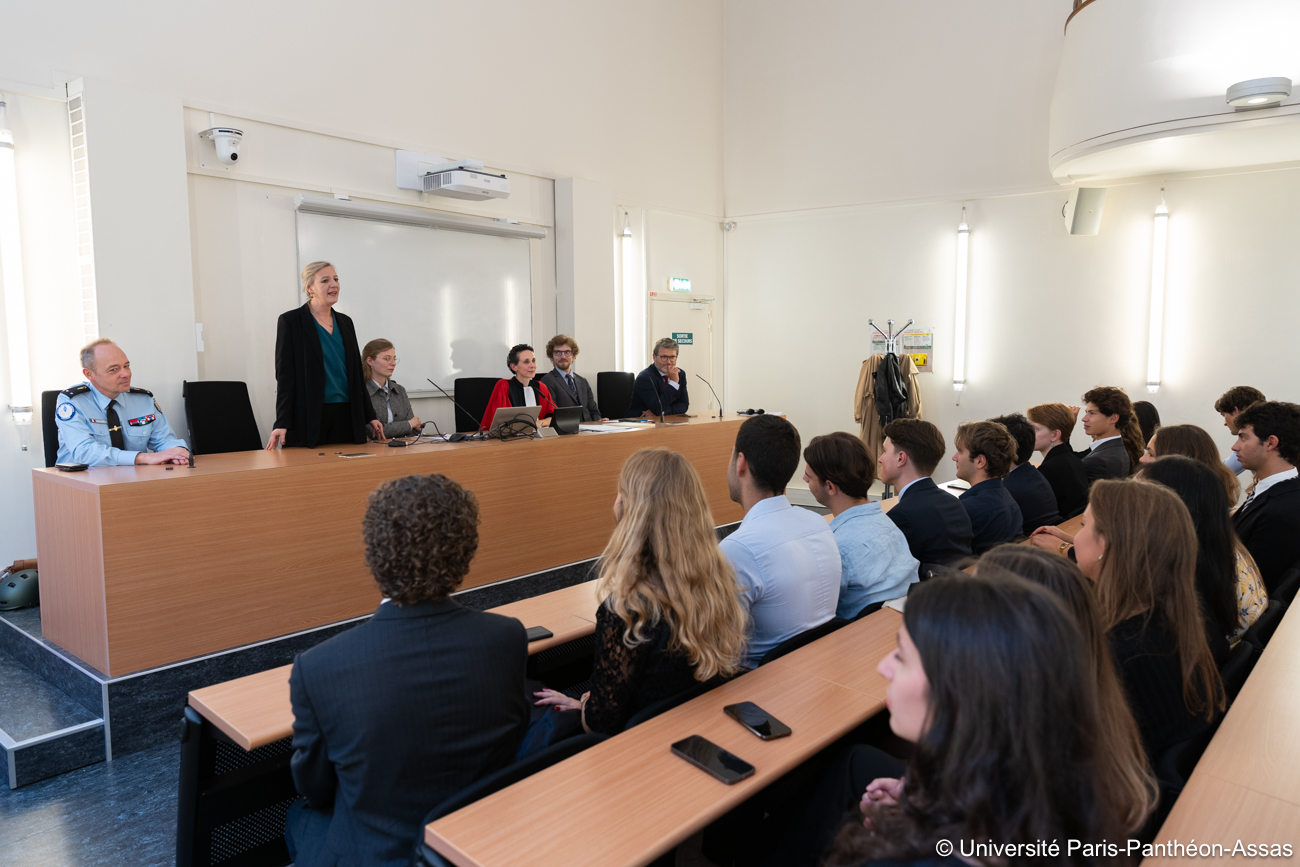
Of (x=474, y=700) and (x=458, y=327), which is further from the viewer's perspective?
(x=458, y=327)

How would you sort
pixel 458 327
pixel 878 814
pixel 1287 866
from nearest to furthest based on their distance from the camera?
pixel 878 814
pixel 1287 866
pixel 458 327

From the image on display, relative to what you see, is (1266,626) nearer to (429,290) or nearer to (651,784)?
(651,784)

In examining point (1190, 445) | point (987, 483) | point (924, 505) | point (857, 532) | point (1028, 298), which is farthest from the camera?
point (1028, 298)

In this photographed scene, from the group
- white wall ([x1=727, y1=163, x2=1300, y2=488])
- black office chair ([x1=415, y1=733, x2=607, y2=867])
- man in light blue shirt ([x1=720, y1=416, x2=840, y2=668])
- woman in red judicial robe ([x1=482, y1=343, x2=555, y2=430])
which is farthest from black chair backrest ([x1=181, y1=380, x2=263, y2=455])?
white wall ([x1=727, y1=163, x2=1300, y2=488])

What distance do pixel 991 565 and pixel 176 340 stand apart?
4.70m

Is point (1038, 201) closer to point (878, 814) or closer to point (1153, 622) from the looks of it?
point (1153, 622)

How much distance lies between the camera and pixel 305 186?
5340 millimetres

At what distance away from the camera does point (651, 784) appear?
148 centimetres

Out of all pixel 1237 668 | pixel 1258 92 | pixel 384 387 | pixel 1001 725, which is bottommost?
pixel 1237 668

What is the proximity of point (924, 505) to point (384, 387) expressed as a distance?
3619 millimetres

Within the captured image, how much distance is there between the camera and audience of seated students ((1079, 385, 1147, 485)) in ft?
13.9

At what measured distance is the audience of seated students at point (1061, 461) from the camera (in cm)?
415

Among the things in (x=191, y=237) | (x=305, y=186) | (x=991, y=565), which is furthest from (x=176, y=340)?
(x=991, y=565)

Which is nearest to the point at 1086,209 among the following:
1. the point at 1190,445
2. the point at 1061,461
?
the point at 1061,461
